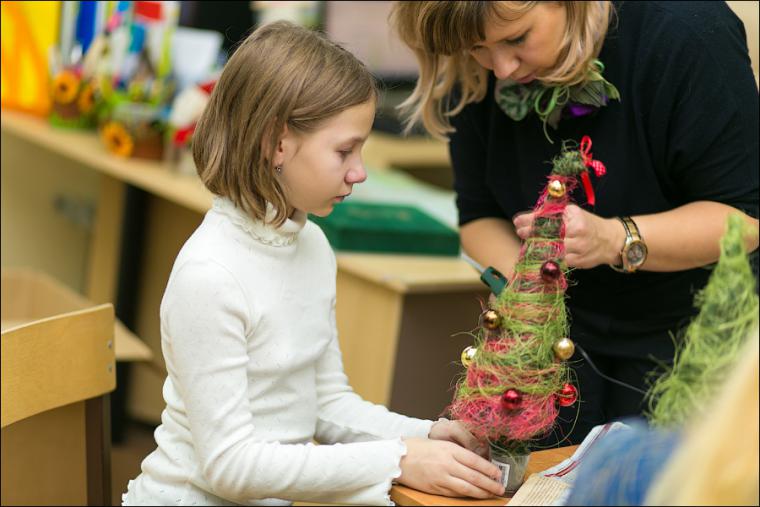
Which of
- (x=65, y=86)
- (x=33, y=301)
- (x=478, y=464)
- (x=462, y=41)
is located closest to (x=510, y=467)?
(x=478, y=464)

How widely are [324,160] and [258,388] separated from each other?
0.28 meters

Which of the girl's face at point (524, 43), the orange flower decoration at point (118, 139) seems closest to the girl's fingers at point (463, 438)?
the girl's face at point (524, 43)

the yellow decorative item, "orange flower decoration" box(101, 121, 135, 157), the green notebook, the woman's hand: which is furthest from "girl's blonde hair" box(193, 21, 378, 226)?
"orange flower decoration" box(101, 121, 135, 157)

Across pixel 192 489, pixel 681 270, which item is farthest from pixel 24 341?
pixel 681 270

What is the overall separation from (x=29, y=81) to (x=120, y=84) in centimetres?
24

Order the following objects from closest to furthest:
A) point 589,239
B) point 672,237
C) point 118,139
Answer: point 589,239 < point 672,237 < point 118,139

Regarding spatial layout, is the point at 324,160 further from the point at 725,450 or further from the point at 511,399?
the point at 725,450

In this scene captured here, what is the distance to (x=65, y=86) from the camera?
2.94 m

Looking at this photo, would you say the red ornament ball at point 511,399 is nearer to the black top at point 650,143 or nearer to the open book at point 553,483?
the open book at point 553,483

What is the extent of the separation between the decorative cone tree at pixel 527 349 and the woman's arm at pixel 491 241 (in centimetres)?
47

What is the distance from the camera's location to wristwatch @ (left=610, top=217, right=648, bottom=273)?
1.40 meters

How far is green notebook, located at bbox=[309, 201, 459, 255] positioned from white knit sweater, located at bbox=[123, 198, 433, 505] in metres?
0.99

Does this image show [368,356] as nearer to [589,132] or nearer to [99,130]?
[589,132]

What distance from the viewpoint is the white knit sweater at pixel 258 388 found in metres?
1.16
